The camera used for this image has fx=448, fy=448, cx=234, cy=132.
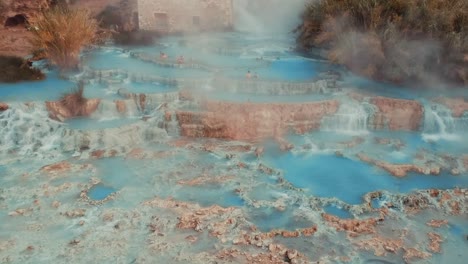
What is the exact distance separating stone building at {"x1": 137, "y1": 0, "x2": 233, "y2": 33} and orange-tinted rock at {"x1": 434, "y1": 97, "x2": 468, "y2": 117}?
11.8 m

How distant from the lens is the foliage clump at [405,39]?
13859 millimetres

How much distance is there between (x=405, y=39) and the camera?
14.4 meters

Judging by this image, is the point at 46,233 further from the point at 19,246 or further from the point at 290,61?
the point at 290,61

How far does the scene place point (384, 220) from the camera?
825 centimetres

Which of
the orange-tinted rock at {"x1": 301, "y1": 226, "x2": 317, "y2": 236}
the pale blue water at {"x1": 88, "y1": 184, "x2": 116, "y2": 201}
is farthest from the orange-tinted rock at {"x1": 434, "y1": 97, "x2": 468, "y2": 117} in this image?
the pale blue water at {"x1": 88, "y1": 184, "x2": 116, "y2": 201}

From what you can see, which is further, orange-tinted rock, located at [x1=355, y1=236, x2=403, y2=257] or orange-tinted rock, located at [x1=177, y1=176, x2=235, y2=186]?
orange-tinted rock, located at [x1=177, y1=176, x2=235, y2=186]

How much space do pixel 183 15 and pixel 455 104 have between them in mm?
13014

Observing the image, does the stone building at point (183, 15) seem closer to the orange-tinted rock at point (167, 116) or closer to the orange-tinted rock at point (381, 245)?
the orange-tinted rock at point (167, 116)

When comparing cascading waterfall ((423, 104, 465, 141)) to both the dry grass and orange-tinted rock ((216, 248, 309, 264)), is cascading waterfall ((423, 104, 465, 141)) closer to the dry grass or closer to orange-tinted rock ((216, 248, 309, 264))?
orange-tinted rock ((216, 248, 309, 264))

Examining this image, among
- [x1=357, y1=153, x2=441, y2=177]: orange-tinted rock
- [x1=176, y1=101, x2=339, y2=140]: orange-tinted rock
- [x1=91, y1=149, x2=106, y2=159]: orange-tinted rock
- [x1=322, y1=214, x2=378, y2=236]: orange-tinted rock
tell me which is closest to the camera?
[x1=322, y1=214, x2=378, y2=236]: orange-tinted rock

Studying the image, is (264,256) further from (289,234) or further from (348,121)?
(348,121)

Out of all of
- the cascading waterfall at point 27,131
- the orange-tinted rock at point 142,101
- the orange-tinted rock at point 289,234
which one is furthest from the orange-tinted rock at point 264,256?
the orange-tinted rock at point 142,101

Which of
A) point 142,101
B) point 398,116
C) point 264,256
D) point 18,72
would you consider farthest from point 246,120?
point 18,72

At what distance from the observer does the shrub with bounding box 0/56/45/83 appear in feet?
45.0
